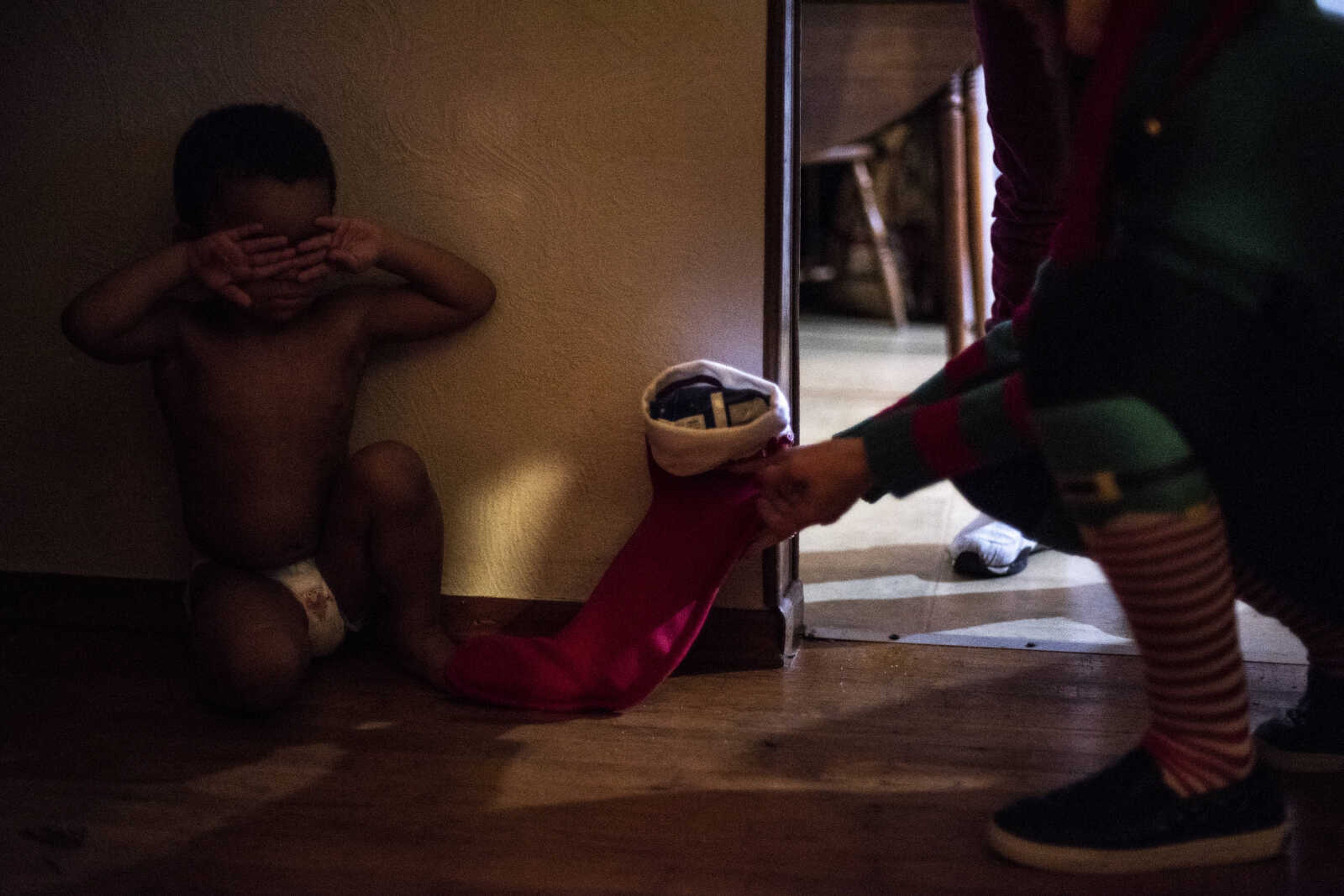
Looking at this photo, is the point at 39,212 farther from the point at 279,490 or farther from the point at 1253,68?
the point at 1253,68

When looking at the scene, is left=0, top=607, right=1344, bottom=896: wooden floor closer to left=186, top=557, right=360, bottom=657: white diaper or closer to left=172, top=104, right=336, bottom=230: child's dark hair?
left=186, top=557, right=360, bottom=657: white diaper

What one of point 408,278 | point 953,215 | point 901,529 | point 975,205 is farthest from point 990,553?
point 975,205

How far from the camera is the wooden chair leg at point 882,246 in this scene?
10.9 ft

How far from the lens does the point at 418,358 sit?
3.95 feet

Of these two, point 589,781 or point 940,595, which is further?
point 940,595

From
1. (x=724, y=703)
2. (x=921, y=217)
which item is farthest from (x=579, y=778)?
Answer: (x=921, y=217)

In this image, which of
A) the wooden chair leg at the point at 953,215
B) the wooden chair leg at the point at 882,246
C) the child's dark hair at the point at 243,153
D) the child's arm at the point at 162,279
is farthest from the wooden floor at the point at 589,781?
the wooden chair leg at the point at 882,246

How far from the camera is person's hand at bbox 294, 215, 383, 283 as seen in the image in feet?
3.51

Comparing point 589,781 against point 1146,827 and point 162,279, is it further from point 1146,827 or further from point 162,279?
point 162,279

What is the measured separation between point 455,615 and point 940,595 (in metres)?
0.54

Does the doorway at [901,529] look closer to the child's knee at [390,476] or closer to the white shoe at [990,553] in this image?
the white shoe at [990,553]

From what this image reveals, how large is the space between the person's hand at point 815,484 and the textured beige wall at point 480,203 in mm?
291

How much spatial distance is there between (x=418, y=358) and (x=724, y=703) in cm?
46

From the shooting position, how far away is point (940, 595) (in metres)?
1.36
